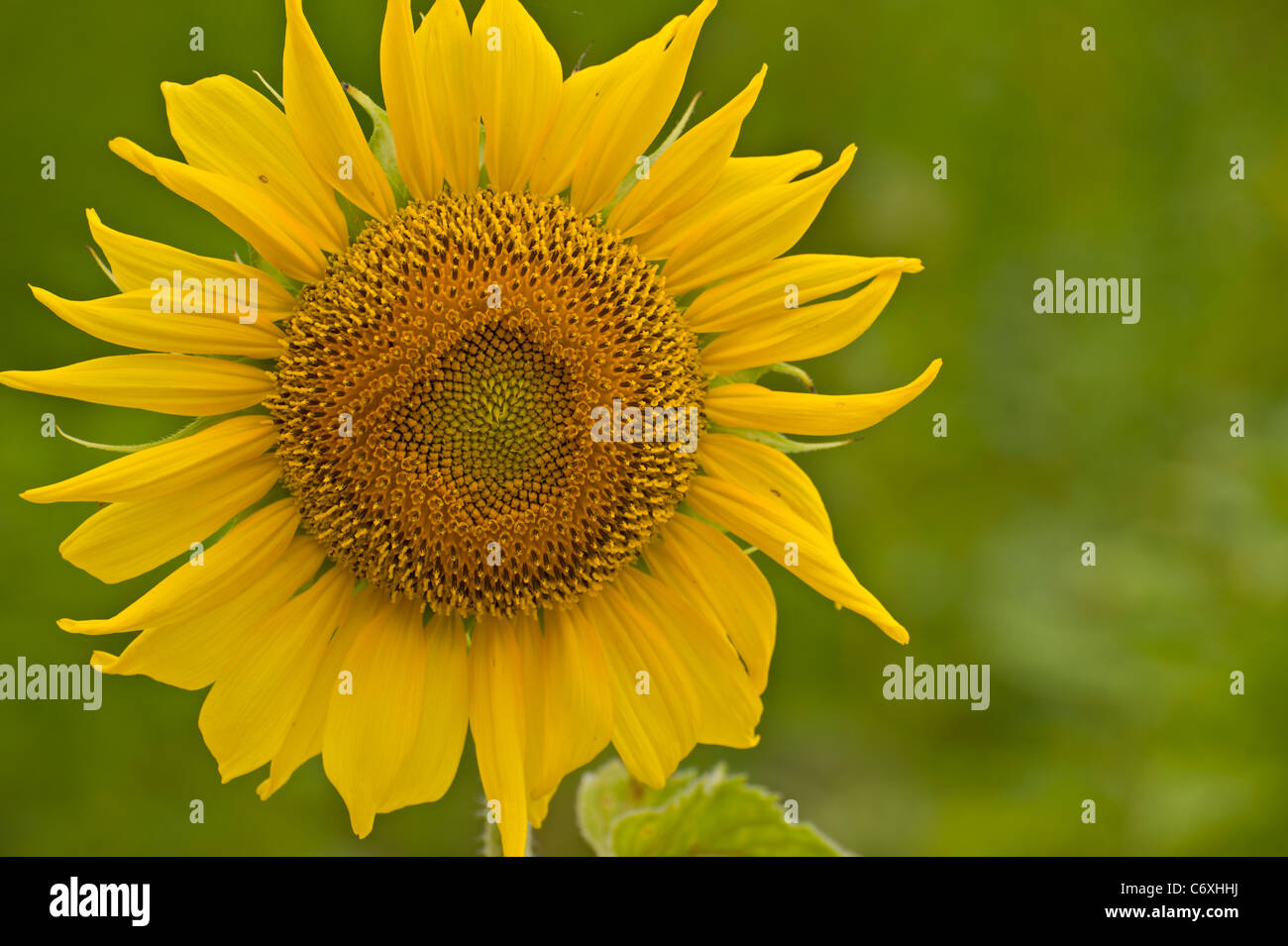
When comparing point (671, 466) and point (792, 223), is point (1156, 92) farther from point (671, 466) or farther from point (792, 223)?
point (671, 466)

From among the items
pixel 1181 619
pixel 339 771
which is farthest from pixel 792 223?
pixel 1181 619

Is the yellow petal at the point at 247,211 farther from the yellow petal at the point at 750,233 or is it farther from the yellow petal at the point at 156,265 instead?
the yellow petal at the point at 750,233

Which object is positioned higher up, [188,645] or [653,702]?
[188,645]

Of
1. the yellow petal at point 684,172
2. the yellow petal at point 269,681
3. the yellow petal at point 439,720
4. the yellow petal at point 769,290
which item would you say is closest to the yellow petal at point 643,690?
the yellow petal at point 439,720

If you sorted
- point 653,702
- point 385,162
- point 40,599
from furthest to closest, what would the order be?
point 40,599
point 653,702
point 385,162

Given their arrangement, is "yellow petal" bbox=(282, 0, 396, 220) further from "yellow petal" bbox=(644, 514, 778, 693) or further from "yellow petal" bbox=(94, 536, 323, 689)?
"yellow petal" bbox=(644, 514, 778, 693)

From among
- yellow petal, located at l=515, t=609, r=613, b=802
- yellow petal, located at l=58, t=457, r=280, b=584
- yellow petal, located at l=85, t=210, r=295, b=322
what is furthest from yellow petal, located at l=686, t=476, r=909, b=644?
yellow petal, located at l=85, t=210, r=295, b=322
